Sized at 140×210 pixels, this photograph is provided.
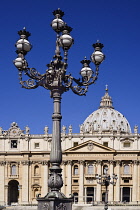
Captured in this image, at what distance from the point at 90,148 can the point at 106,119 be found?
44.2 metres

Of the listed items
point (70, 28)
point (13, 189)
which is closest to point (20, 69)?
point (70, 28)

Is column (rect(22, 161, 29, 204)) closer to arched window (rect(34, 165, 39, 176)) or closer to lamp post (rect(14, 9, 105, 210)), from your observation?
arched window (rect(34, 165, 39, 176))

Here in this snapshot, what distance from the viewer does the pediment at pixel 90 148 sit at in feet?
307

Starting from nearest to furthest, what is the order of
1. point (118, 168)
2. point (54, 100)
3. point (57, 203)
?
point (57, 203) → point (54, 100) → point (118, 168)

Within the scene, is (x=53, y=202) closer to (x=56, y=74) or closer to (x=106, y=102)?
(x=56, y=74)

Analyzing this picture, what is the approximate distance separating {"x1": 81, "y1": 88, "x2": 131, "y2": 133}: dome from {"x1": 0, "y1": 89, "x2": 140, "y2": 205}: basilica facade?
38035 mm

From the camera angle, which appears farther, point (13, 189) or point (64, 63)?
point (13, 189)

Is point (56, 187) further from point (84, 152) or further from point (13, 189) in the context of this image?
point (13, 189)

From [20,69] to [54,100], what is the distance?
6.40ft

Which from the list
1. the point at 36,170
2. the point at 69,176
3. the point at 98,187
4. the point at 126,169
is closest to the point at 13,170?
the point at 36,170

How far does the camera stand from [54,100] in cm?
1838

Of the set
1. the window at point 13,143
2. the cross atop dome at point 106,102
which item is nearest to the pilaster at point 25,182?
the window at point 13,143

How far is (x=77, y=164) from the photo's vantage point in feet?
313

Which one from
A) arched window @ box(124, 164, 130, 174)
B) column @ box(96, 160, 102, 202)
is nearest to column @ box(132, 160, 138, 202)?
arched window @ box(124, 164, 130, 174)
